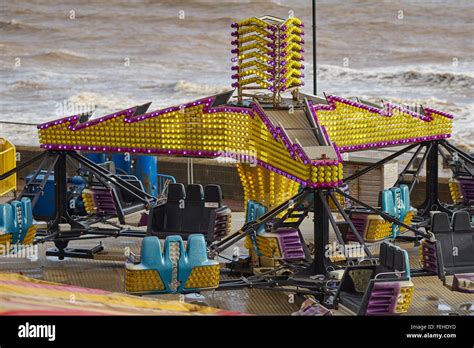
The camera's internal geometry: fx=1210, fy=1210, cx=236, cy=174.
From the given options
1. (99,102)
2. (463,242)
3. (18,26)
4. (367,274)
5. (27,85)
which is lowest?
(367,274)

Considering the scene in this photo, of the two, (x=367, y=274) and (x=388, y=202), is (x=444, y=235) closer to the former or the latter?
(x=367, y=274)

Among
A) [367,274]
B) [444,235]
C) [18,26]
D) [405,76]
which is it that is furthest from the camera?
[18,26]

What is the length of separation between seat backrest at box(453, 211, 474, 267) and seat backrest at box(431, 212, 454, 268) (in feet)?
0.22

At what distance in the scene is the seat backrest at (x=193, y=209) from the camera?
20.8 metres

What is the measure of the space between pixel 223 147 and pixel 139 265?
4.46 m

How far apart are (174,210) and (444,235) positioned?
5.16 metres

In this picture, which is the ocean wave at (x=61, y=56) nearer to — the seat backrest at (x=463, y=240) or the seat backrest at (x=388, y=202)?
the seat backrest at (x=388, y=202)

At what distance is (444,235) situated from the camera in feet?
58.4

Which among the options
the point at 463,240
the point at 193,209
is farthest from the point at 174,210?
the point at 463,240

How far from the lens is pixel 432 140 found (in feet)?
75.8

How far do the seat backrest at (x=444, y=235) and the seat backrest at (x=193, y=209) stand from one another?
4639 millimetres

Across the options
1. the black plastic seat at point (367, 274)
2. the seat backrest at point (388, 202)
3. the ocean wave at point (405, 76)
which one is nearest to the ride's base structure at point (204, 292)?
the black plastic seat at point (367, 274)

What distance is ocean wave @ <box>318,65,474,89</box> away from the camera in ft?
215
